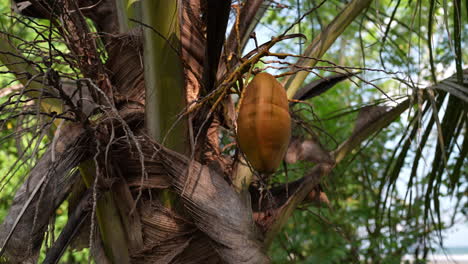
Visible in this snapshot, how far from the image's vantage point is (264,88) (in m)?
1.05

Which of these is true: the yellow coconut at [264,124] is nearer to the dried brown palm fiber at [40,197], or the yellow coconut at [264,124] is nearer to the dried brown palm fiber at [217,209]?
the dried brown palm fiber at [217,209]

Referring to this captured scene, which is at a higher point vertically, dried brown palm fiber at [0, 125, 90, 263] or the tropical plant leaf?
the tropical plant leaf

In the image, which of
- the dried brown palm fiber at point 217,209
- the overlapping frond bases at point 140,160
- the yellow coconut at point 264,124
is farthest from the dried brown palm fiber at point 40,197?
the yellow coconut at point 264,124

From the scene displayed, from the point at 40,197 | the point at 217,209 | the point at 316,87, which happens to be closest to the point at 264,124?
the point at 217,209

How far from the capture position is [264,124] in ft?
3.29

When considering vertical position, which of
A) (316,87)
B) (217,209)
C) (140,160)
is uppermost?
(316,87)

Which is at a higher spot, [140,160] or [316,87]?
[316,87]

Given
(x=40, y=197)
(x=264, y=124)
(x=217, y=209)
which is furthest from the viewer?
(x=217, y=209)

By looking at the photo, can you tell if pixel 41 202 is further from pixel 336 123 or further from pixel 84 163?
pixel 336 123

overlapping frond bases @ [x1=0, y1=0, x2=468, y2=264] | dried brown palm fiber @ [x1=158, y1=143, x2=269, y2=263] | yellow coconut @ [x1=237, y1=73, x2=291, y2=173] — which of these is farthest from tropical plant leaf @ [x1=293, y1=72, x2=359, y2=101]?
yellow coconut @ [x1=237, y1=73, x2=291, y2=173]

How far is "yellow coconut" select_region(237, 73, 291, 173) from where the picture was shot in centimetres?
101

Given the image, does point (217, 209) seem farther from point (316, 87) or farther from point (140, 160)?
point (316, 87)

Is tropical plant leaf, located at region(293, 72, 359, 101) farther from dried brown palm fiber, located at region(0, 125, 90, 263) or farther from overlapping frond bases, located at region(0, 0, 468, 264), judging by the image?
dried brown palm fiber, located at region(0, 125, 90, 263)

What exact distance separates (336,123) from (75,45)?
289 centimetres
